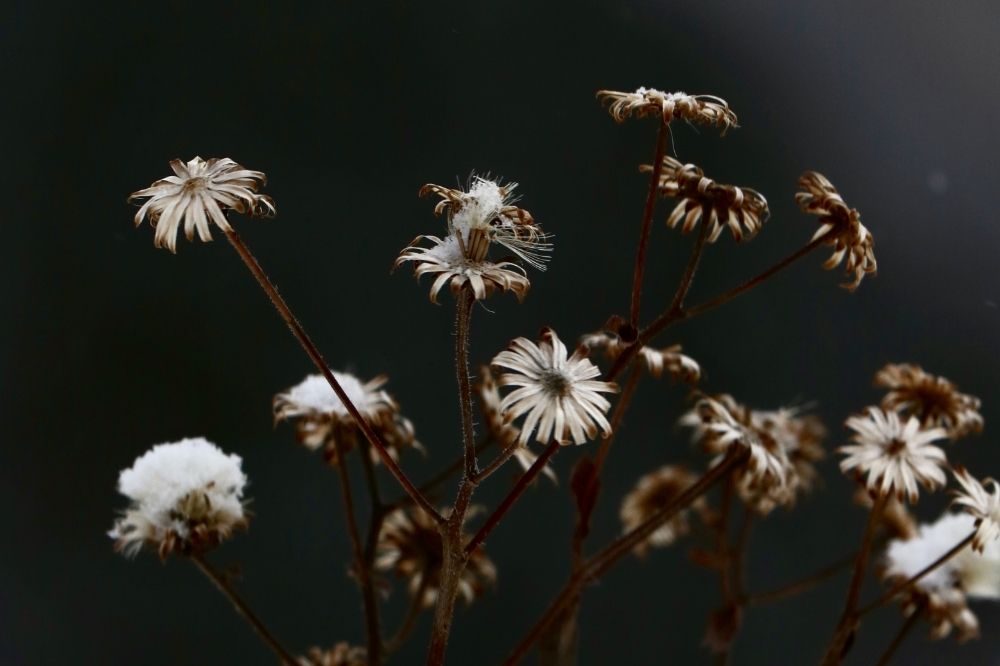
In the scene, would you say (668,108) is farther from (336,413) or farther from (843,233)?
(336,413)

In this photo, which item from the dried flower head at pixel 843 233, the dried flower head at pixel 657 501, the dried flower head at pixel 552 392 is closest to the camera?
the dried flower head at pixel 552 392

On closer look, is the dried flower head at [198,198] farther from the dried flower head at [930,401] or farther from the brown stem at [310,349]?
the dried flower head at [930,401]

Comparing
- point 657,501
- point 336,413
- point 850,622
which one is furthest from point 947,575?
point 336,413

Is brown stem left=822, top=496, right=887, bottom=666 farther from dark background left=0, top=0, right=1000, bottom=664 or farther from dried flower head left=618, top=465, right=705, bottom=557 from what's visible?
A: dark background left=0, top=0, right=1000, bottom=664

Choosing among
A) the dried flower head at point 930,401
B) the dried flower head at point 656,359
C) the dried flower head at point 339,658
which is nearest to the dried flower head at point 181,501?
the dried flower head at point 339,658

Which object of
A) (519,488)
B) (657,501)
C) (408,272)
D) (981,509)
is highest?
(408,272)

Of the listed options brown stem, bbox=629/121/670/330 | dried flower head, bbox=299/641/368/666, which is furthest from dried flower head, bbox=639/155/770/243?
dried flower head, bbox=299/641/368/666

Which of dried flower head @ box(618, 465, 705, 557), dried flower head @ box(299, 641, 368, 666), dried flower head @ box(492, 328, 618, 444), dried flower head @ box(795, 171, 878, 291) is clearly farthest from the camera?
dried flower head @ box(618, 465, 705, 557)
